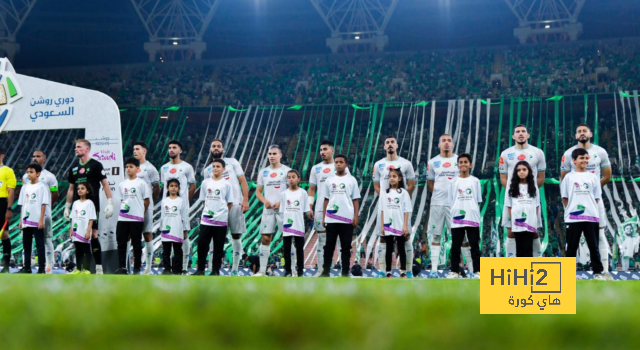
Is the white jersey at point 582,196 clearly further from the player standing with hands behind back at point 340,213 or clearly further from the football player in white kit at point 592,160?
the player standing with hands behind back at point 340,213

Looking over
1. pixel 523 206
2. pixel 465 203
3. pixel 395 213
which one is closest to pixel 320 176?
pixel 395 213

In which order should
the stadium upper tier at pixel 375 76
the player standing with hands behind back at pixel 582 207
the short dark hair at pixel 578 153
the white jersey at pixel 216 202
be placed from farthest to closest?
1. the stadium upper tier at pixel 375 76
2. the white jersey at pixel 216 202
3. the short dark hair at pixel 578 153
4. the player standing with hands behind back at pixel 582 207

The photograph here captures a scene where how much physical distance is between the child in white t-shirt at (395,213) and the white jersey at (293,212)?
1.02 m

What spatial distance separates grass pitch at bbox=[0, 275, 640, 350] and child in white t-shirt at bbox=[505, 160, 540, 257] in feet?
20.2

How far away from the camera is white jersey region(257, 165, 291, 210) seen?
30.4ft

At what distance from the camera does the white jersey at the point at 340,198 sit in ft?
27.4

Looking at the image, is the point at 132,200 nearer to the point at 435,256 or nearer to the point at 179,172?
the point at 179,172

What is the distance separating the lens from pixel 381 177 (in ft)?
30.5

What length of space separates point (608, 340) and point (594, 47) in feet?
109

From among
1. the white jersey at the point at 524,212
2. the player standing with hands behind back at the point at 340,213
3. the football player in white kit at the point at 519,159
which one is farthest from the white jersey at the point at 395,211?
the white jersey at the point at 524,212

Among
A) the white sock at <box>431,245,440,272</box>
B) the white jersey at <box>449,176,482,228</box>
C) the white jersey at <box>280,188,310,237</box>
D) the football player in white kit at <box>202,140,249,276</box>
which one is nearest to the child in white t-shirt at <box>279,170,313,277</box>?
the white jersey at <box>280,188,310,237</box>

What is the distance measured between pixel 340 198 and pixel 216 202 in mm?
1574

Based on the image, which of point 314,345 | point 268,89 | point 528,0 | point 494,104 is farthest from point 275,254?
point 528,0

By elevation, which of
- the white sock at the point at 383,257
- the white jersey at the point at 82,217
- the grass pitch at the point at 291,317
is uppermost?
the white jersey at the point at 82,217
